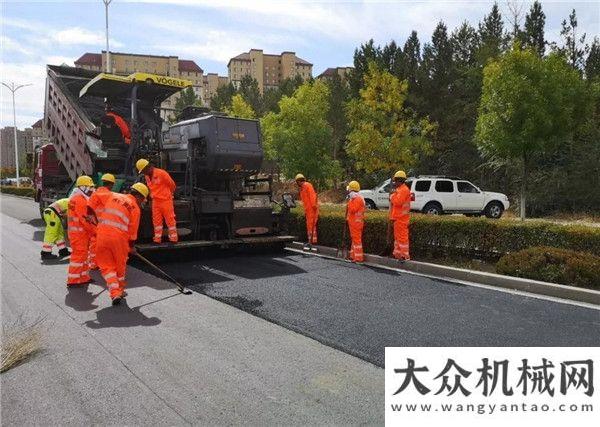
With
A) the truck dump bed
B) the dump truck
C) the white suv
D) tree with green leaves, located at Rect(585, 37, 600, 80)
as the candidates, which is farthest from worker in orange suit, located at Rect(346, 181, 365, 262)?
tree with green leaves, located at Rect(585, 37, 600, 80)

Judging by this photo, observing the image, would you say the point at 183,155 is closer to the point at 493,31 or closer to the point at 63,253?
the point at 63,253

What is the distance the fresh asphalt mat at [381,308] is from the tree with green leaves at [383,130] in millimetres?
16792

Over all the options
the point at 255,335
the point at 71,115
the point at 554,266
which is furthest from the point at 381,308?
the point at 71,115

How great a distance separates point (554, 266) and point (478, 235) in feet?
5.78

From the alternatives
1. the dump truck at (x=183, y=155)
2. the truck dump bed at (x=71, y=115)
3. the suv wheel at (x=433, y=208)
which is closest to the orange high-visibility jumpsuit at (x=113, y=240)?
the dump truck at (x=183, y=155)

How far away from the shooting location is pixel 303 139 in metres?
27.8

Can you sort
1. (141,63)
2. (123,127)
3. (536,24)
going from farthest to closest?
(141,63), (536,24), (123,127)

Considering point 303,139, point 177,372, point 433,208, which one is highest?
point 303,139

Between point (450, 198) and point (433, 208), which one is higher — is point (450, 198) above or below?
above

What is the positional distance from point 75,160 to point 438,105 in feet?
80.5

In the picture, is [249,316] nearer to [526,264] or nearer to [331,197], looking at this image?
[526,264]

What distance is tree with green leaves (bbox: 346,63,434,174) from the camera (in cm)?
2483

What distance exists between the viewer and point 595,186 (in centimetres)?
2080

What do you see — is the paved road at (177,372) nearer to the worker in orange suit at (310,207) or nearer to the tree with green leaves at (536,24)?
the worker in orange suit at (310,207)
